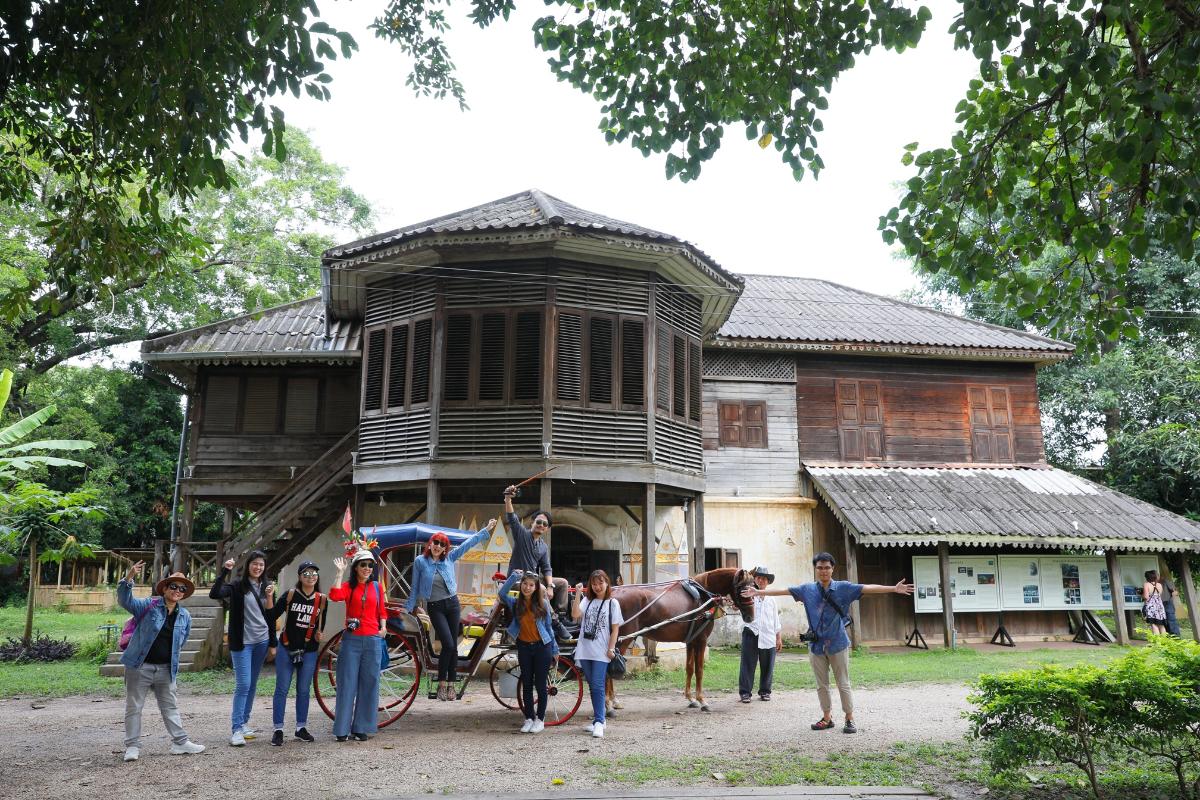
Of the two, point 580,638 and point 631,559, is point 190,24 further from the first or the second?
point 631,559

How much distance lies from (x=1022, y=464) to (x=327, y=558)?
15447 mm

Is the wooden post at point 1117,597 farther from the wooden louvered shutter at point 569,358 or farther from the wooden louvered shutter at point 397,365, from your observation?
the wooden louvered shutter at point 397,365

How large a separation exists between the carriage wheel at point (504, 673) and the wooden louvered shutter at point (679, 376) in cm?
592

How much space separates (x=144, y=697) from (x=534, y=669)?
3.44 m

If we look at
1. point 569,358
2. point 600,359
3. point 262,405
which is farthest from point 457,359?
point 262,405

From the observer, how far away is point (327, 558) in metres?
15.8

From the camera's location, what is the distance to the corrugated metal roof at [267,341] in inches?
611

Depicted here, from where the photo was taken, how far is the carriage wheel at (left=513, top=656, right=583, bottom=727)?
881 centimetres

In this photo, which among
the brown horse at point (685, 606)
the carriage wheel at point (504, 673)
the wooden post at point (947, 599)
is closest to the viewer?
the carriage wheel at point (504, 673)

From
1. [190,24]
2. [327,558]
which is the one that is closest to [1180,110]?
[190,24]

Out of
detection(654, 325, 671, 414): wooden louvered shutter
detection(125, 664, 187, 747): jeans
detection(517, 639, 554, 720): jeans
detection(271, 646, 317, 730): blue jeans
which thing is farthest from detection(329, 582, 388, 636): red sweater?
detection(654, 325, 671, 414): wooden louvered shutter

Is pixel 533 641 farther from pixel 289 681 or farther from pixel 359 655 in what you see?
pixel 289 681

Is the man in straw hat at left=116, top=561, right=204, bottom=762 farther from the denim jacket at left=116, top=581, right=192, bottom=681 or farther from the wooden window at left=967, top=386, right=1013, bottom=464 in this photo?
the wooden window at left=967, top=386, right=1013, bottom=464

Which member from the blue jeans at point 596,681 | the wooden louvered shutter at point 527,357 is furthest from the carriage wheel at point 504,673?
the wooden louvered shutter at point 527,357
